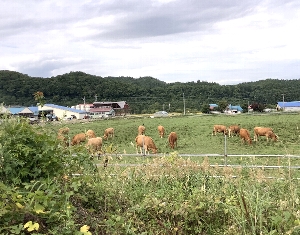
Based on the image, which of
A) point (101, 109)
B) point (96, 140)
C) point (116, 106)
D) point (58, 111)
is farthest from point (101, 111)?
point (96, 140)

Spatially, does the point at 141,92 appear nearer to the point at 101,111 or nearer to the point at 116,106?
the point at 116,106

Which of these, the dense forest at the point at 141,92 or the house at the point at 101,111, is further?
the dense forest at the point at 141,92

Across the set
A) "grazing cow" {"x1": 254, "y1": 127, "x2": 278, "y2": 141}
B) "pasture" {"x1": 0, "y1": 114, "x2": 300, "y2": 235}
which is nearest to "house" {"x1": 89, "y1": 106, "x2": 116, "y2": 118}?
"grazing cow" {"x1": 254, "y1": 127, "x2": 278, "y2": 141}

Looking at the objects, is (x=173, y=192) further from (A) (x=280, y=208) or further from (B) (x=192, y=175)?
(A) (x=280, y=208)

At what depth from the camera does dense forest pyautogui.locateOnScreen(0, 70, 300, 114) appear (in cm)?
8606

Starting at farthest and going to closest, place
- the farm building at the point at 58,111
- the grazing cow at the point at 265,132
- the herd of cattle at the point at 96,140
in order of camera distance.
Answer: the grazing cow at the point at 265,132 → the farm building at the point at 58,111 → the herd of cattle at the point at 96,140

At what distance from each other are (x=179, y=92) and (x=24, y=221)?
358 ft

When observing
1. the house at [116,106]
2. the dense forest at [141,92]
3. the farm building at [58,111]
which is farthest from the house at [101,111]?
the dense forest at [141,92]

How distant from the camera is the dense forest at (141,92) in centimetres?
8606

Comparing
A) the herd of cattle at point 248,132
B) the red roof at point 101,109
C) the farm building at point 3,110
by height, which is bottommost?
the herd of cattle at point 248,132

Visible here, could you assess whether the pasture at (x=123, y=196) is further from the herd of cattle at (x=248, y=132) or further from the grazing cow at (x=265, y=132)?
the grazing cow at (x=265, y=132)

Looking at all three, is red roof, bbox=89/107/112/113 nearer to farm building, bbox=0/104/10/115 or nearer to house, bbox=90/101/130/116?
house, bbox=90/101/130/116

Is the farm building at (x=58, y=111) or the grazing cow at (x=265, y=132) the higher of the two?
the farm building at (x=58, y=111)

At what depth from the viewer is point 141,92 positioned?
362ft
